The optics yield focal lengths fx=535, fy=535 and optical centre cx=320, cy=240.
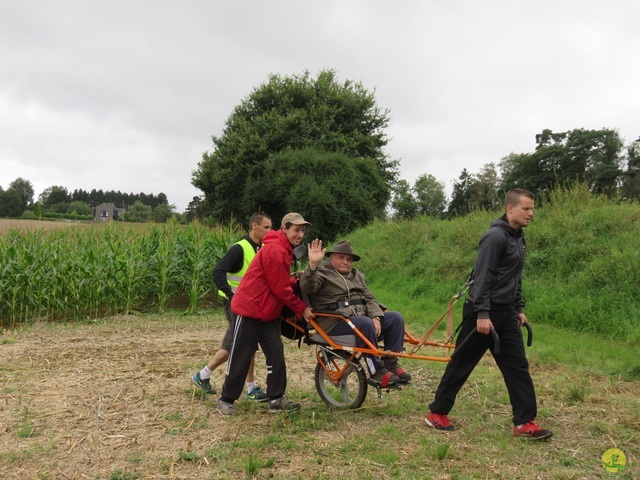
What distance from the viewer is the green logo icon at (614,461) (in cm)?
394

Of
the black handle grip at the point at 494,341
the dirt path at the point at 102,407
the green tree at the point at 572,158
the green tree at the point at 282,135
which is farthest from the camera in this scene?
the green tree at the point at 572,158

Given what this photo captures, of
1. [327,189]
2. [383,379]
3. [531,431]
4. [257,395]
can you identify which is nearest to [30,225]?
[257,395]

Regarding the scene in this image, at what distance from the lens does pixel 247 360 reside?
5312 millimetres

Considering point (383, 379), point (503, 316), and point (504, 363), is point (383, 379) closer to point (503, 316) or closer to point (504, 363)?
point (504, 363)

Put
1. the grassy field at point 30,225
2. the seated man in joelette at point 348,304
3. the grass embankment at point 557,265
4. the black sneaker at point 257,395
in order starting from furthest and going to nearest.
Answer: the grassy field at point 30,225, the grass embankment at point 557,265, the black sneaker at point 257,395, the seated man in joelette at point 348,304

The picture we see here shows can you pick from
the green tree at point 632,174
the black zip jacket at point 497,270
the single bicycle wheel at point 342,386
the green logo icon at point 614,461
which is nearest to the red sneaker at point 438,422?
the single bicycle wheel at point 342,386

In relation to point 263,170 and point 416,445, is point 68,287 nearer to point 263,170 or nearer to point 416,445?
point 416,445

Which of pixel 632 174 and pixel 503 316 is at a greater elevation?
pixel 632 174

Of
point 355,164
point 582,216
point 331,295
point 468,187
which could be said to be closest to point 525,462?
point 331,295

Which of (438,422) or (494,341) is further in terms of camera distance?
(438,422)

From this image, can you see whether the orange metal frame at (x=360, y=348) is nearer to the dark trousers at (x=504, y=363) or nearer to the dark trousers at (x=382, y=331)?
the dark trousers at (x=382, y=331)

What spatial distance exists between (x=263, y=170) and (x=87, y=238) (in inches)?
691

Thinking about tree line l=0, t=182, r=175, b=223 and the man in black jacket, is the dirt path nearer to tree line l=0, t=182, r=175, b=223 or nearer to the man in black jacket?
the man in black jacket

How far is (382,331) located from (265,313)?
1194 mm
